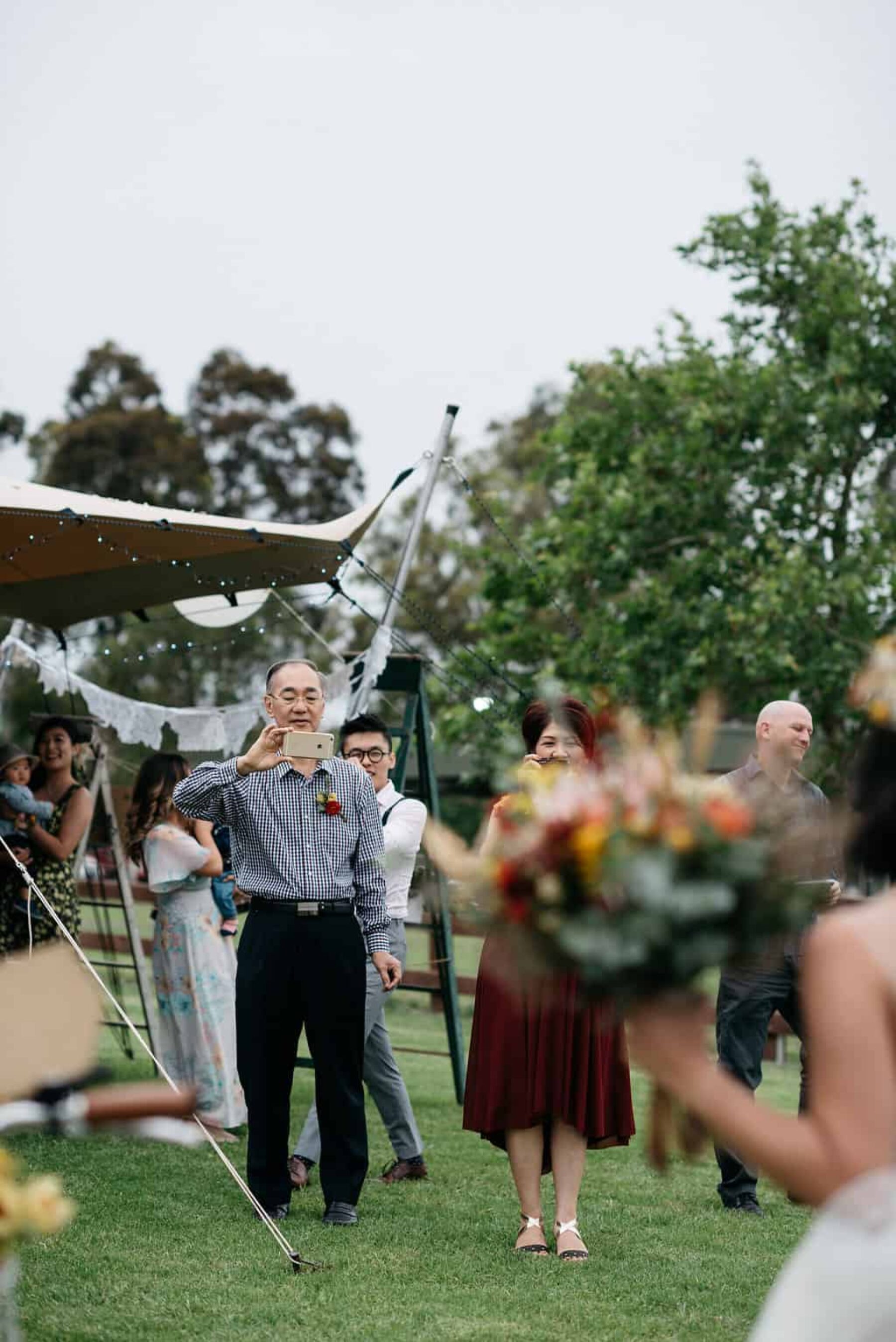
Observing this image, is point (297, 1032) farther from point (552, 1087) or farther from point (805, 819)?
point (805, 819)

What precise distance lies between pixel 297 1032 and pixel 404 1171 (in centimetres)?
131

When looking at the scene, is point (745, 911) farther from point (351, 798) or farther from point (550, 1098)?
point (351, 798)

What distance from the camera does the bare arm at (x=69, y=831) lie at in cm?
742

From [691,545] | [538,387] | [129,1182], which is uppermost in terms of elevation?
[538,387]

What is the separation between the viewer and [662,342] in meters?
17.2

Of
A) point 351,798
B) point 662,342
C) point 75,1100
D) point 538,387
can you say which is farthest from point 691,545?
point 538,387

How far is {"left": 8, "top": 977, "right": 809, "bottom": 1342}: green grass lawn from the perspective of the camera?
4098mm

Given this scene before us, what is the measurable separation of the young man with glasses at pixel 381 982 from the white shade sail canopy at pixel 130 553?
3.21 feet

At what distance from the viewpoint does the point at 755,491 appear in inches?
640

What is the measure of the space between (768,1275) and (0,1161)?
11.4 ft

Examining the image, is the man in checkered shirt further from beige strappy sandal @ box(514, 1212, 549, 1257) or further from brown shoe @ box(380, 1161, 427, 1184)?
brown shoe @ box(380, 1161, 427, 1184)

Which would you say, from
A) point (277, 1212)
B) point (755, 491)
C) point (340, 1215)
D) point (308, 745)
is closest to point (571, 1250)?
Answer: point (340, 1215)

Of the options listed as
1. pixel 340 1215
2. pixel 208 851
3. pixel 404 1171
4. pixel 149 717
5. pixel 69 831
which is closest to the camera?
pixel 340 1215

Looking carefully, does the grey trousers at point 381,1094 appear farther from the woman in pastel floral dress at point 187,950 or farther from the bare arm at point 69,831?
the bare arm at point 69,831
